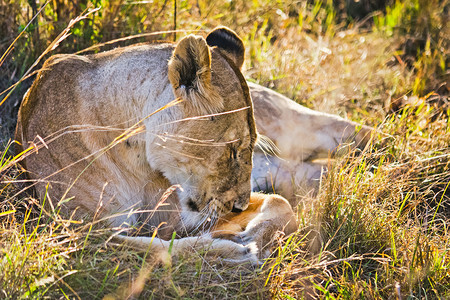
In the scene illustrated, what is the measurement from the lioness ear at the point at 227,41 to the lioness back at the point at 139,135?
0.19m

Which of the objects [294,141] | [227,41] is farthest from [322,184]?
[227,41]

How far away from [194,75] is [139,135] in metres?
0.42

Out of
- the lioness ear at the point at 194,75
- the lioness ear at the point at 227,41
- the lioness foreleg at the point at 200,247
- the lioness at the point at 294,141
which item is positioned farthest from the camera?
the lioness at the point at 294,141

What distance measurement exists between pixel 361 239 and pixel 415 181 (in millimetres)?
767

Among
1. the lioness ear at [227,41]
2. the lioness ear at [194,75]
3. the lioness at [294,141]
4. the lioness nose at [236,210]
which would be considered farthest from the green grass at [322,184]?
the lioness ear at [227,41]

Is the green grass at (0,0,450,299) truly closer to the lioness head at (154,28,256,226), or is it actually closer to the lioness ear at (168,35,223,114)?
the lioness head at (154,28,256,226)

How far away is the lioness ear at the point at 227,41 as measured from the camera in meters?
3.24

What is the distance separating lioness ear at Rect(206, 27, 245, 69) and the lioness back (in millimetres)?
191

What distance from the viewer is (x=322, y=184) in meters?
3.68

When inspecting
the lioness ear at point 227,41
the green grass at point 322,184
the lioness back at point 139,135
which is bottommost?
the green grass at point 322,184

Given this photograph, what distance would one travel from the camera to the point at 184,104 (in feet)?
9.04

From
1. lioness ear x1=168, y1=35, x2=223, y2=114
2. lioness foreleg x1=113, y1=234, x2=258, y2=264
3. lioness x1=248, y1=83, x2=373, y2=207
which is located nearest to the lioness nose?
lioness foreleg x1=113, y1=234, x2=258, y2=264

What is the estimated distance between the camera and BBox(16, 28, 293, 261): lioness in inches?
110

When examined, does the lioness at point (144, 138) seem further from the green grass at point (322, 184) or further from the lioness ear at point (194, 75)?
the green grass at point (322, 184)
